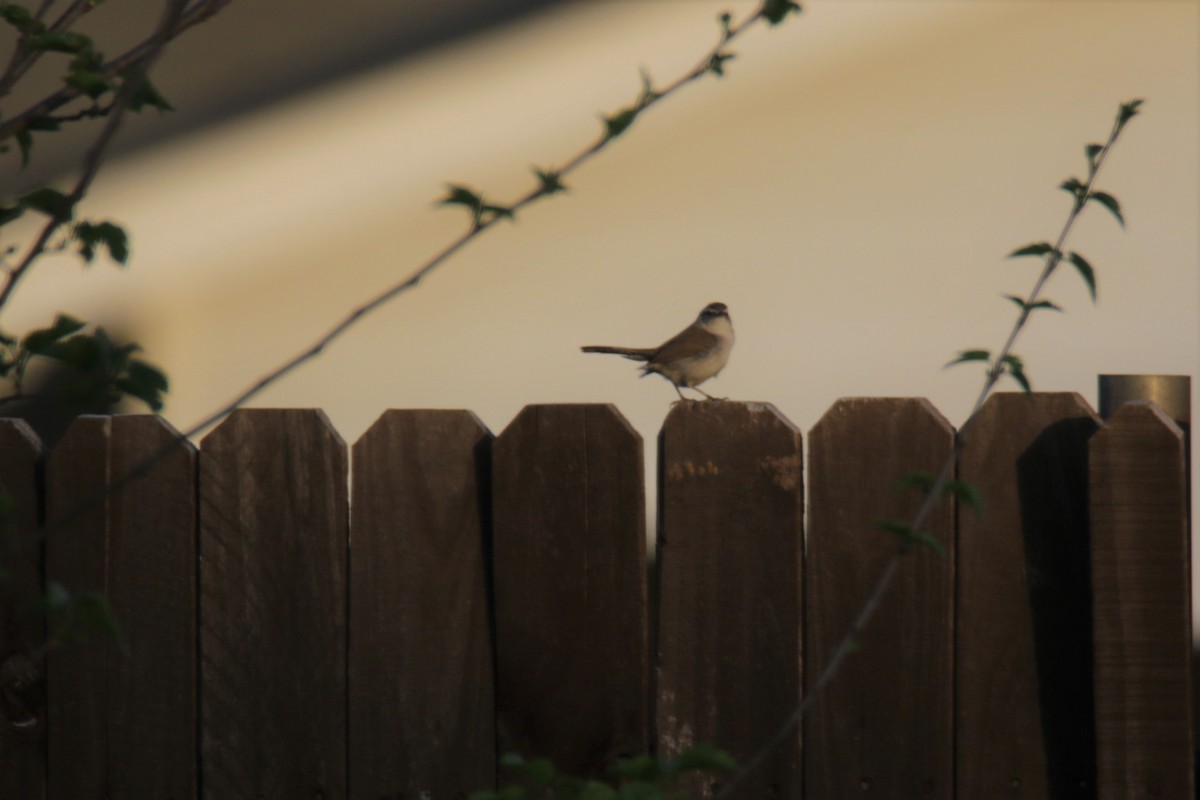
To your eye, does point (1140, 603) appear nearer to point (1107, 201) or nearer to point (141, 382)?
point (1107, 201)

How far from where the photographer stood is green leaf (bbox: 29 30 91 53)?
179cm

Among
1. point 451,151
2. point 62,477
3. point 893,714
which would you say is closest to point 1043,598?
point 893,714

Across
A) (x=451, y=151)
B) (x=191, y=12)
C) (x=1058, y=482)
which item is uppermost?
(x=451, y=151)

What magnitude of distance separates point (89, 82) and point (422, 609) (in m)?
1.34

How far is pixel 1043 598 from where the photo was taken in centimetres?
260

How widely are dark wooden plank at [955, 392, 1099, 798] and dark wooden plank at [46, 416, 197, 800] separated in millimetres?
1632

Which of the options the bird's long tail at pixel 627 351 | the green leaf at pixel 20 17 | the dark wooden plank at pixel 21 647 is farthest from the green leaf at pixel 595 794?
the bird's long tail at pixel 627 351

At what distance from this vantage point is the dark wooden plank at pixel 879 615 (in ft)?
8.55

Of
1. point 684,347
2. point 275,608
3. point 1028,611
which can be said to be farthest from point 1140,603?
point 684,347

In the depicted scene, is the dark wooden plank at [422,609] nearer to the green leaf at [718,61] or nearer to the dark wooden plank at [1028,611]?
the dark wooden plank at [1028,611]

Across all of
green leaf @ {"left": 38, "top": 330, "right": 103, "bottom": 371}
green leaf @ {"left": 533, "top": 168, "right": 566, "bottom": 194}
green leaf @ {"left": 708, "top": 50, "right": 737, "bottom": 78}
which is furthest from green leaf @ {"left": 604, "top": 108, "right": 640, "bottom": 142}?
green leaf @ {"left": 38, "top": 330, "right": 103, "bottom": 371}

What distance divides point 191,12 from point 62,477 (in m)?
1.40

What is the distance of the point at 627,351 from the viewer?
4.49m

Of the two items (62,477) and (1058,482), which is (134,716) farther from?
(1058,482)
